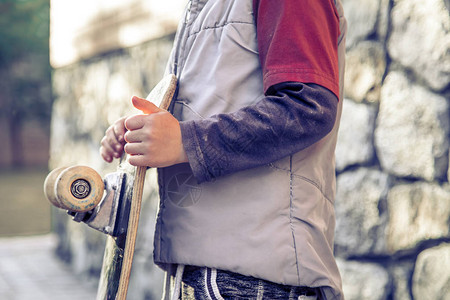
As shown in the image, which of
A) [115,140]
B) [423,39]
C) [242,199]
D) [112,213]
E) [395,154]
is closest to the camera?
[242,199]

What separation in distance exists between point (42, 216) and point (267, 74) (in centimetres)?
813

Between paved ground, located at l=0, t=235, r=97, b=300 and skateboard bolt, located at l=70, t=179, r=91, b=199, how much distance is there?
3.32 m

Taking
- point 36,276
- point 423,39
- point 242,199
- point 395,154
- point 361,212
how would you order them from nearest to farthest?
point 242,199, point 423,39, point 395,154, point 361,212, point 36,276

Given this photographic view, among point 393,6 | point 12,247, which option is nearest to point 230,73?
point 393,6

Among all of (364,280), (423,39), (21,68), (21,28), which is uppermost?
(423,39)

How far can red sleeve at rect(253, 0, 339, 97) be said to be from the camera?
1.17 m

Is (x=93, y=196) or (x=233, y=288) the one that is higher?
(x=93, y=196)

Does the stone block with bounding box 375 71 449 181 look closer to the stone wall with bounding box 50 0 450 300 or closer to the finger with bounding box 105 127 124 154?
the stone wall with bounding box 50 0 450 300

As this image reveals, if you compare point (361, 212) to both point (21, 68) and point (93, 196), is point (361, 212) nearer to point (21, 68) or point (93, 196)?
point (93, 196)

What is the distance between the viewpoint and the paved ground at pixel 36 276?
14.7 feet

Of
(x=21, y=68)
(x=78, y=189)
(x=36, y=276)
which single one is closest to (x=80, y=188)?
(x=78, y=189)

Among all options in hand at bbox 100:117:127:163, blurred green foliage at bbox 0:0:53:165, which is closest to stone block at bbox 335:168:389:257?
hand at bbox 100:117:127:163

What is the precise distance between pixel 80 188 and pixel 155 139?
0.85 ft

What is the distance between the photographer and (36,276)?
197 inches
